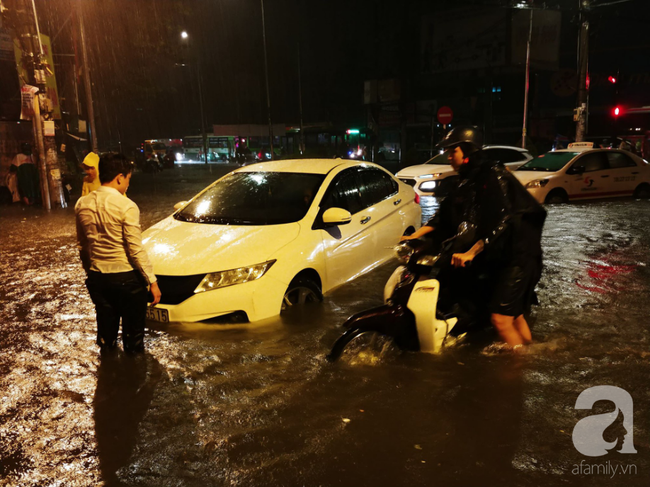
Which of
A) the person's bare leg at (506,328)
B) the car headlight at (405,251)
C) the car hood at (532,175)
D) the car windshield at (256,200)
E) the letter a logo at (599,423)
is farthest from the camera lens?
the car hood at (532,175)

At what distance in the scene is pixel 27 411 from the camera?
148 inches

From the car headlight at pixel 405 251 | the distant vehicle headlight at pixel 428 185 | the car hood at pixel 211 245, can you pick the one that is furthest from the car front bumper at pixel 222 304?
the distant vehicle headlight at pixel 428 185

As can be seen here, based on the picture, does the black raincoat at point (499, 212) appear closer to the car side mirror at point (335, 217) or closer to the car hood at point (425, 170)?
the car side mirror at point (335, 217)

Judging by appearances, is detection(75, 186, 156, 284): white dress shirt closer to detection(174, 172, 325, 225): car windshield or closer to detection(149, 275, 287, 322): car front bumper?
detection(149, 275, 287, 322): car front bumper

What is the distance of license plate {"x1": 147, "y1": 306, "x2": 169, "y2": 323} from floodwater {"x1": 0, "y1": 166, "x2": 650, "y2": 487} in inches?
9.7

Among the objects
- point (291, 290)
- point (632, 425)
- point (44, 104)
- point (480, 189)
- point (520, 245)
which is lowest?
point (632, 425)

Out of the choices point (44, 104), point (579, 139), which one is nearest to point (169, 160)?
point (44, 104)

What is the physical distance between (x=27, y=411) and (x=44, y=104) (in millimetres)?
14659

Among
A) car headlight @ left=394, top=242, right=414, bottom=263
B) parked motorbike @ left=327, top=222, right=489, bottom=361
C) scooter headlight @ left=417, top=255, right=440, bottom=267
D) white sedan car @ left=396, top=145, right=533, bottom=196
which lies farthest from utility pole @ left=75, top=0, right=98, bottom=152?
scooter headlight @ left=417, top=255, right=440, bottom=267

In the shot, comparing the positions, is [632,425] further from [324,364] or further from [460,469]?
[324,364]

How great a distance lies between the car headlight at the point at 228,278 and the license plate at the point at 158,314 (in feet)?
1.09

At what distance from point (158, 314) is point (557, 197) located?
11.5m

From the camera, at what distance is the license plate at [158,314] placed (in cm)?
470

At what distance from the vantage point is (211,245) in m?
4.95
